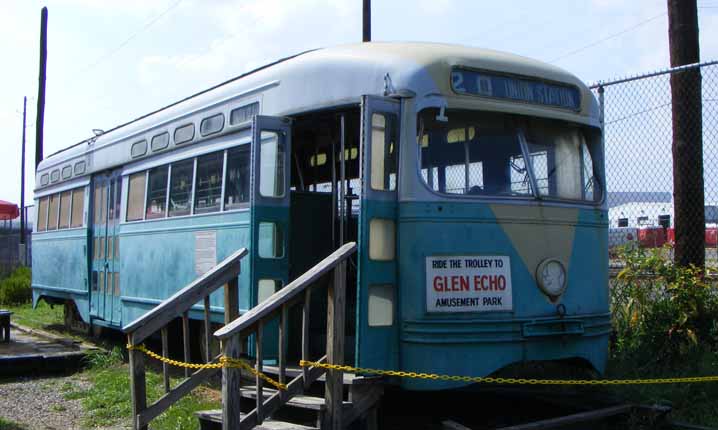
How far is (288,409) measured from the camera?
6488 mm

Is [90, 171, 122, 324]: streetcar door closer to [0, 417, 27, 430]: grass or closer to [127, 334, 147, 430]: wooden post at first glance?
[0, 417, 27, 430]: grass

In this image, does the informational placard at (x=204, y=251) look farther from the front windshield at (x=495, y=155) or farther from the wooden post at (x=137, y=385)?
the front windshield at (x=495, y=155)

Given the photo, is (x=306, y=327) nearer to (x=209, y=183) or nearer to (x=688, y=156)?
(x=209, y=183)

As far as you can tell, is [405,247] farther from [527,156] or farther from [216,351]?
[216,351]

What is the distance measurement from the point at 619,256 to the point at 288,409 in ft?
14.2

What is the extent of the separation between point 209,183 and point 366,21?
26.8 feet

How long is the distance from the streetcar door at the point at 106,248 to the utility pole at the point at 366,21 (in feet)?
19.7

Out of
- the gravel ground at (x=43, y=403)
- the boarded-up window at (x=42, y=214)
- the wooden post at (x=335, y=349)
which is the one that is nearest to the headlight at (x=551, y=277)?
the wooden post at (x=335, y=349)

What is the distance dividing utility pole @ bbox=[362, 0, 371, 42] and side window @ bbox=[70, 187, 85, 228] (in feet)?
19.6

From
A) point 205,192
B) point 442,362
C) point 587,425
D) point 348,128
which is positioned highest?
point 348,128

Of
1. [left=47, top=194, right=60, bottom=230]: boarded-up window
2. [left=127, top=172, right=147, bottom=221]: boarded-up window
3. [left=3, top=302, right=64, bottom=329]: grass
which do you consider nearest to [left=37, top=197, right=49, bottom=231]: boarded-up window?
[left=47, top=194, right=60, bottom=230]: boarded-up window

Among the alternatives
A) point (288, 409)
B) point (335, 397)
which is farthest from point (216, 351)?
point (335, 397)

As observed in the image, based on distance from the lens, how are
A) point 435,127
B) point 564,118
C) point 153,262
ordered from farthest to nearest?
point 153,262
point 564,118
point 435,127

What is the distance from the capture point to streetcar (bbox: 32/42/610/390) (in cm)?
621
